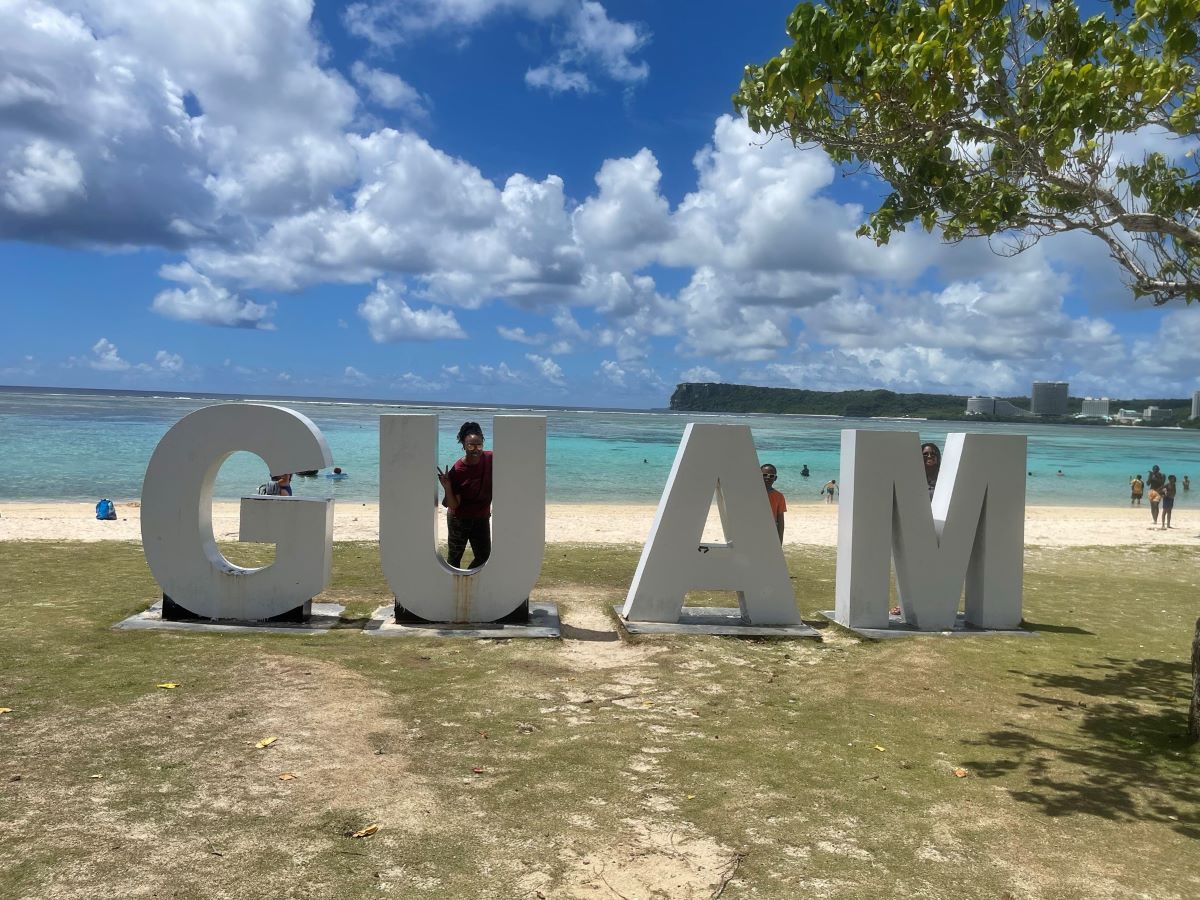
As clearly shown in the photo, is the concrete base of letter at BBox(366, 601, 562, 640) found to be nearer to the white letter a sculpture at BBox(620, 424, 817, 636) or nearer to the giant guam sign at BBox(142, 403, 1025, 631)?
the giant guam sign at BBox(142, 403, 1025, 631)

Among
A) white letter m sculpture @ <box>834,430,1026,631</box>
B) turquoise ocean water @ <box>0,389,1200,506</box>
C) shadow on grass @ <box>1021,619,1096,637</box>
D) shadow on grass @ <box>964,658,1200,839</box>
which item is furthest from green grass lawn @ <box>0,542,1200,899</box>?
turquoise ocean water @ <box>0,389,1200,506</box>

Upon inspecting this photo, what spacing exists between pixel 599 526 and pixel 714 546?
1127 cm

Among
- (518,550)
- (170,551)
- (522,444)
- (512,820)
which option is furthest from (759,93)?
(170,551)

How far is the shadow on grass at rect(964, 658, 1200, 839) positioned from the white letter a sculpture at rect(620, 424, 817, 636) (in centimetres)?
270

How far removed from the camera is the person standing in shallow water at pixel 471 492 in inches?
368

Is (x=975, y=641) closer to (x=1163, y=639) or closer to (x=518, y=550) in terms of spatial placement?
(x=1163, y=639)

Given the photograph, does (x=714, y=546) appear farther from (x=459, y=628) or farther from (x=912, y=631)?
(x=459, y=628)

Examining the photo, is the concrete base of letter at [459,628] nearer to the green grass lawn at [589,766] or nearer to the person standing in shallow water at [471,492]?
the green grass lawn at [589,766]

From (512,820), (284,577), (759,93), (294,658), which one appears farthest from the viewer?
(284,577)

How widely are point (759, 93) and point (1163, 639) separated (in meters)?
7.31

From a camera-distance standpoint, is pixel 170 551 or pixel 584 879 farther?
pixel 170 551

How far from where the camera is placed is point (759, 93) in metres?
6.82

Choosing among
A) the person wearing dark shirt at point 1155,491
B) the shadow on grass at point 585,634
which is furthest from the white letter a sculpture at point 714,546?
the person wearing dark shirt at point 1155,491

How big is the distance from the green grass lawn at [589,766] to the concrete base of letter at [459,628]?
0.20 metres
